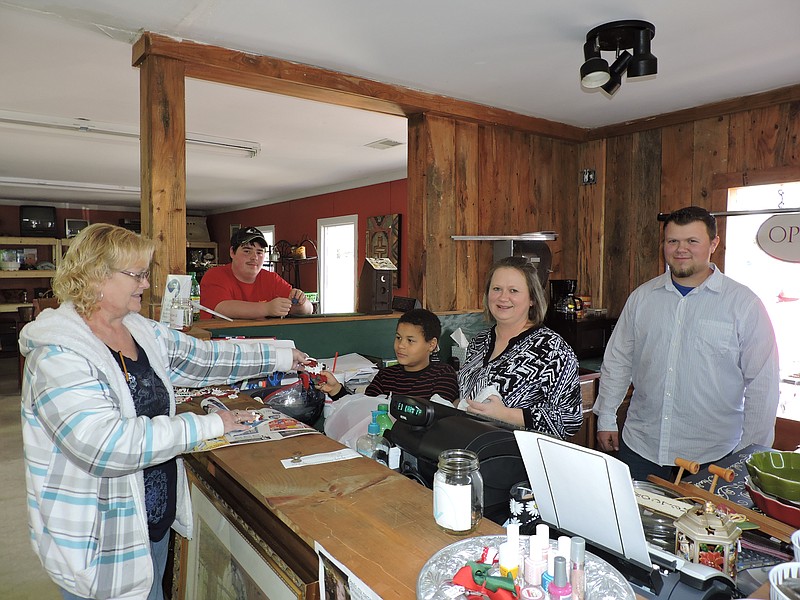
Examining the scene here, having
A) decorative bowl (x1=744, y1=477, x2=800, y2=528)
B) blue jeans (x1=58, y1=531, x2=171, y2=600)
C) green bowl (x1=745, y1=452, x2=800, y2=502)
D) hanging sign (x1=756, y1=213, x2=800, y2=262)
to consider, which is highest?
hanging sign (x1=756, y1=213, x2=800, y2=262)

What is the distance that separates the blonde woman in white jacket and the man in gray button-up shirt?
174cm

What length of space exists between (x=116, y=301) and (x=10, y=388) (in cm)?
695

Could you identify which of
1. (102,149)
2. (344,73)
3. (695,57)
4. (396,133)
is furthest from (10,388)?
(695,57)

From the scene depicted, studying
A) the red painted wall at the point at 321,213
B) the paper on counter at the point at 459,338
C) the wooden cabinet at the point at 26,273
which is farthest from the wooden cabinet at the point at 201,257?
the paper on counter at the point at 459,338

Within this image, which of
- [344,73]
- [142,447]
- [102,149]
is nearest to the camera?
[142,447]

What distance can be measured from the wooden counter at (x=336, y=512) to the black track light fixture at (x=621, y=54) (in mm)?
1888

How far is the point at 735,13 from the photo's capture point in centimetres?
238

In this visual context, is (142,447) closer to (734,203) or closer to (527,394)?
(527,394)

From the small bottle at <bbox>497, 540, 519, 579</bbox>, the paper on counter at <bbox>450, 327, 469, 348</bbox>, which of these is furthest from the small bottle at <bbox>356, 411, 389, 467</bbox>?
the paper on counter at <bbox>450, 327, 469, 348</bbox>

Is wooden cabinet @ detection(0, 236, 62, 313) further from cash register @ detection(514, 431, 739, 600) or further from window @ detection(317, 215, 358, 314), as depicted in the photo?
cash register @ detection(514, 431, 739, 600)

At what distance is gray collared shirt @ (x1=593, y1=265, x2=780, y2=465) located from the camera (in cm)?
223

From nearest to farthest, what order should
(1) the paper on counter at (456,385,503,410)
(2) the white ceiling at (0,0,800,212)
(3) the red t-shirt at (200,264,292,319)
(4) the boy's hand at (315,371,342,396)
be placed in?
(1) the paper on counter at (456,385,503,410)
(4) the boy's hand at (315,371,342,396)
(2) the white ceiling at (0,0,800,212)
(3) the red t-shirt at (200,264,292,319)

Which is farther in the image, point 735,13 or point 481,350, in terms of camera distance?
point 735,13

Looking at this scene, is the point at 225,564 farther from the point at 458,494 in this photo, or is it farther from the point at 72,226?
the point at 72,226
